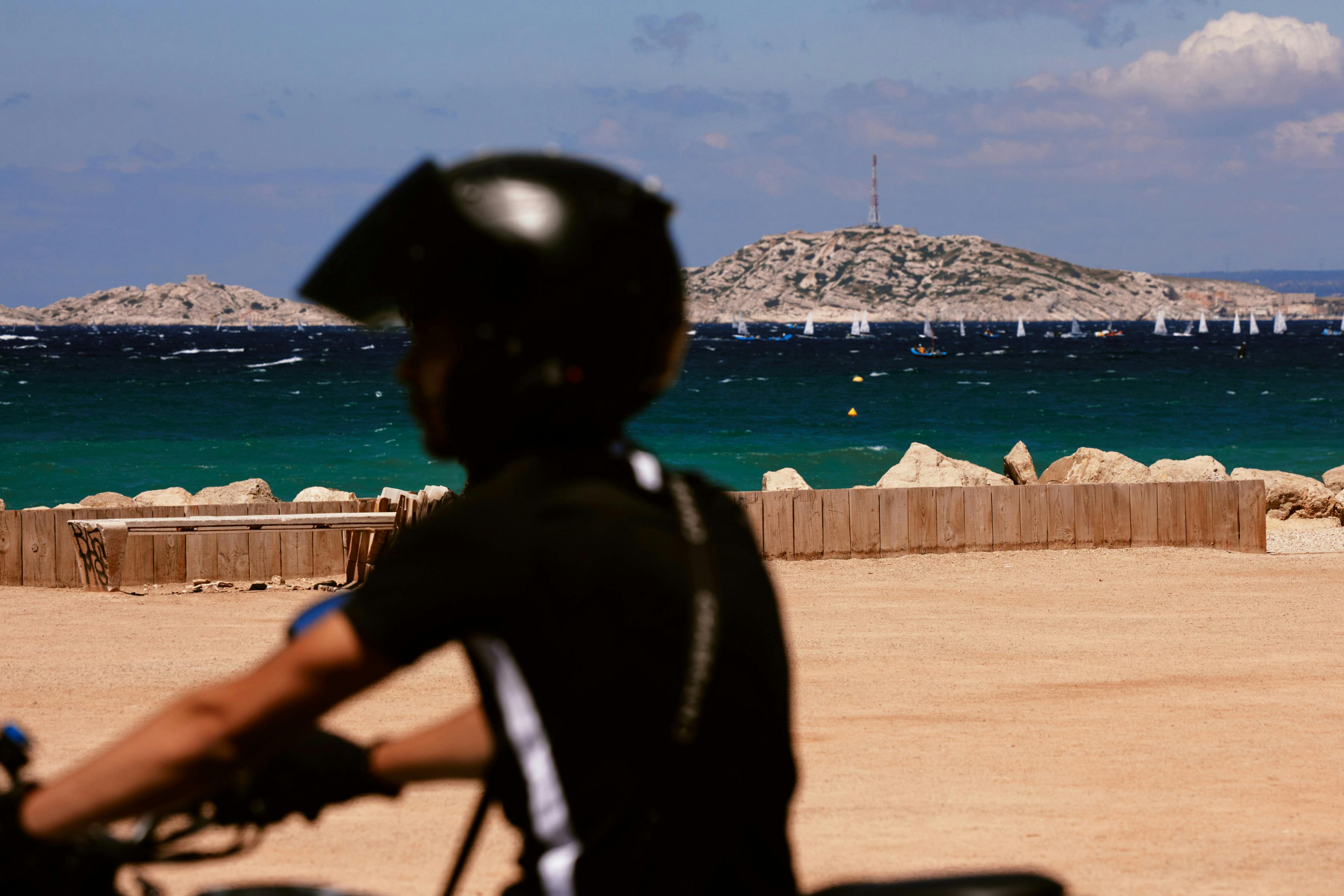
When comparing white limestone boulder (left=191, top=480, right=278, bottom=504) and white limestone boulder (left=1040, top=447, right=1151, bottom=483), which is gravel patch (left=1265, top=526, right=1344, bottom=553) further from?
white limestone boulder (left=191, top=480, right=278, bottom=504)

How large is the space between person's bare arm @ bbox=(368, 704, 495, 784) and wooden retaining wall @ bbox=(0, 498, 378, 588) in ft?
38.8

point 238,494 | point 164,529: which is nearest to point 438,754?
point 164,529

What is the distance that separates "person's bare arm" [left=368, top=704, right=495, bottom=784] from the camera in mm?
1647

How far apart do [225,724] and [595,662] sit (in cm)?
38

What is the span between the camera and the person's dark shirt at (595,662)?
1252mm

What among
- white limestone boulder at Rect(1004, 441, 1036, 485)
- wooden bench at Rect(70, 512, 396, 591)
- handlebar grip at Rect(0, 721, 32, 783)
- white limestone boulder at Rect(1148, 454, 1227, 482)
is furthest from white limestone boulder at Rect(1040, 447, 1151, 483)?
handlebar grip at Rect(0, 721, 32, 783)

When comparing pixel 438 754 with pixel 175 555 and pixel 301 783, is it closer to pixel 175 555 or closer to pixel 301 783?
pixel 301 783

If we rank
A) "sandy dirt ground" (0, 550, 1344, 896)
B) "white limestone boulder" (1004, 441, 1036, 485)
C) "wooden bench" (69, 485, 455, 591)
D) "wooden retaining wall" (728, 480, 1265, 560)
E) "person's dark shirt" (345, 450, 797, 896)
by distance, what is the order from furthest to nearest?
"white limestone boulder" (1004, 441, 1036, 485), "wooden retaining wall" (728, 480, 1265, 560), "wooden bench" (69, 485, 455, 591), "sandy dirt ground" (0, 550, 1344, 896), "person's dark shirt" (345, 450, 797, 896)

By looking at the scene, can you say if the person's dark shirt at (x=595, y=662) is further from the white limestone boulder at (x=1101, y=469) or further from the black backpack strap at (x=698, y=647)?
the white limestone boulder at (x=1101, y=469)

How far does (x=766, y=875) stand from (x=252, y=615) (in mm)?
10712

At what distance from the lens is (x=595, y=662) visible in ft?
4.16

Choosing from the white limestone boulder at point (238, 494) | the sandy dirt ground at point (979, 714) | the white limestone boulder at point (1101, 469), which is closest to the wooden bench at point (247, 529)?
the sandy dirt ground at point (979, 714)

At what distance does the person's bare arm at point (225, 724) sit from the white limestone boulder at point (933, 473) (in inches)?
743

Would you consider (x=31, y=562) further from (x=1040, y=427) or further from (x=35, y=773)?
(x=1040, y=427)
